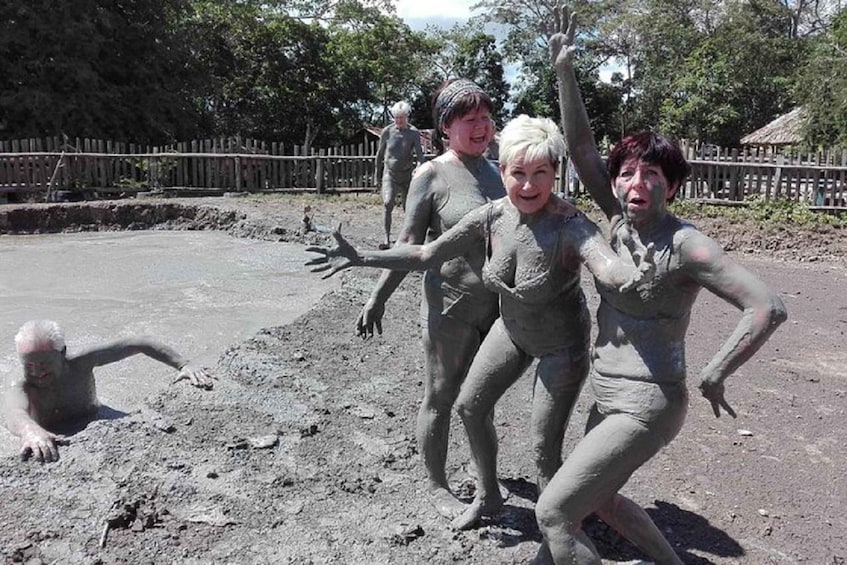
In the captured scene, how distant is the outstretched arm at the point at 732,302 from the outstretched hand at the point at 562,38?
879 mm

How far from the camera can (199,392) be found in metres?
5.04

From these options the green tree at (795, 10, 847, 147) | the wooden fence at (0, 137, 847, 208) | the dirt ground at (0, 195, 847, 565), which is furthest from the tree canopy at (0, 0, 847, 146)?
the dirt ground at (0, 195, 847, 565)

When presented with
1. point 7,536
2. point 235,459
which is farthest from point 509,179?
point 7,536

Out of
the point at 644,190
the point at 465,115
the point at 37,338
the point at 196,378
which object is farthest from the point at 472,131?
the point at 37,338

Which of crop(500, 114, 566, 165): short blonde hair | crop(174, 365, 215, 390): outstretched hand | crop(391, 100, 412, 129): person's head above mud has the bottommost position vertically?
crop(174, 365, 215, 390): outstretched hand

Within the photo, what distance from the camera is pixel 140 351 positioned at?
15.2 ft

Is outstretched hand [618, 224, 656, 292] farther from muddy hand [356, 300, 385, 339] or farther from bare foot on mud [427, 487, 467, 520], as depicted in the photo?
bare foot on mud [427, 487, 467, 520]

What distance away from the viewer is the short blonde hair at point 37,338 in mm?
4230

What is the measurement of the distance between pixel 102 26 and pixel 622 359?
78.7 feet

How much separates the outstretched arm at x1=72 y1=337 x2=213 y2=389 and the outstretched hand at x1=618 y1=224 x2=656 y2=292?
9.28 feet

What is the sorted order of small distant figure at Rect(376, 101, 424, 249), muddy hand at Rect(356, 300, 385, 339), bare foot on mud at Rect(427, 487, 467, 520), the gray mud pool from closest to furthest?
bare foot on mud at Rect(427, 487, 467, 520), muddy hand at Rect(356, 300, 385, 339), the gray mud pool, small distant figure at Rect(376, 101, 424, 249)

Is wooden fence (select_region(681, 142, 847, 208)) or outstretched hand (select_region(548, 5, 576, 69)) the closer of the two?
outstretched hand (select_region(548, 5, 576, 69))

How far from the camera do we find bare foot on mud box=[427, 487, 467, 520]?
3391 mm

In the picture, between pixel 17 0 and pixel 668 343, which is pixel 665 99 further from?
pixel 668 343
